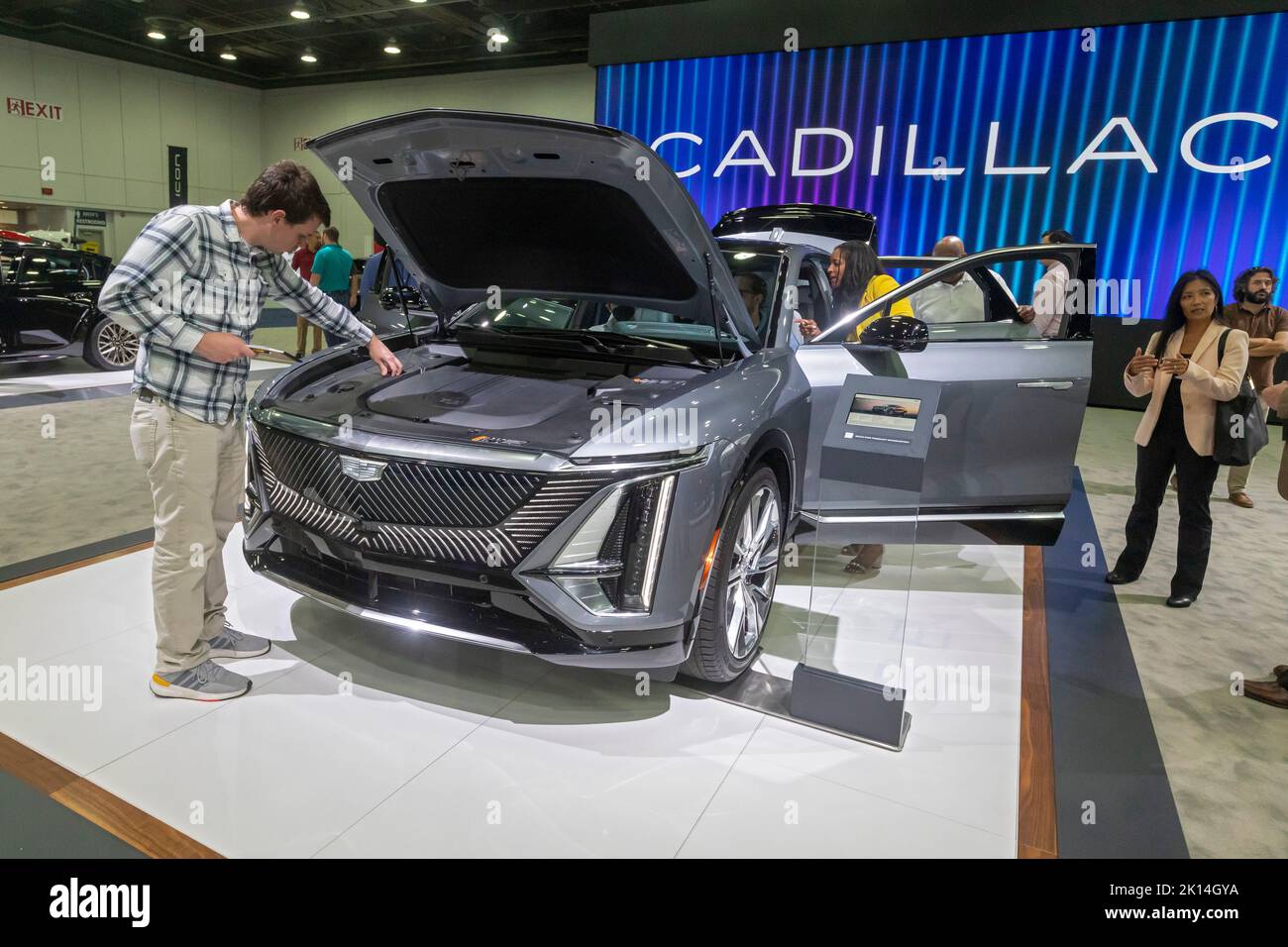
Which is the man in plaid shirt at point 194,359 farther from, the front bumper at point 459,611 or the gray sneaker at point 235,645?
the front bumper at point 459,611

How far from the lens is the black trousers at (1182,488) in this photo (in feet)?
11.4

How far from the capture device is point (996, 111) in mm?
8742

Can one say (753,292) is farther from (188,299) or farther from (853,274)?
(188,299)

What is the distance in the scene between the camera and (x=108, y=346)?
8016 mm

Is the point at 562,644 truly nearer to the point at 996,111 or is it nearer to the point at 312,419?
the point at 312,419

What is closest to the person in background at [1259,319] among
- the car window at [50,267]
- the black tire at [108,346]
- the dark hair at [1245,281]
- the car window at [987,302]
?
the dark hair at [1245,281]

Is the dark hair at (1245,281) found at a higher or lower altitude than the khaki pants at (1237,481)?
higher

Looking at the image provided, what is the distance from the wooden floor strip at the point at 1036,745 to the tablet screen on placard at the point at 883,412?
998 millimetres

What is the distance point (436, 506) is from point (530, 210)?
1.09 metres

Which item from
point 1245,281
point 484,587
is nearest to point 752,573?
point 484,587

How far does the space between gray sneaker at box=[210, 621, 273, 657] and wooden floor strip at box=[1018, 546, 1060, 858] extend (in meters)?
2.30
